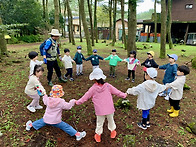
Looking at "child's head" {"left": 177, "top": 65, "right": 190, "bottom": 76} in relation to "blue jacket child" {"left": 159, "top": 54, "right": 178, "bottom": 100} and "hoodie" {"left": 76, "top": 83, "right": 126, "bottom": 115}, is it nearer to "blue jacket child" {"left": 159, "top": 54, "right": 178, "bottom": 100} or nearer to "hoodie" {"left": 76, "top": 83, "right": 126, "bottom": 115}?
"blue jacket child" {"left": 159, "top": 54, "right": 178, "bottom": 100}

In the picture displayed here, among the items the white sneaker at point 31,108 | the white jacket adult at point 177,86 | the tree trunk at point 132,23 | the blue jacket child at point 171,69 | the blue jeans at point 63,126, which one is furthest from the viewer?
the tree trunk at point 132,23

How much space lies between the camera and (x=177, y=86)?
4.21 metres

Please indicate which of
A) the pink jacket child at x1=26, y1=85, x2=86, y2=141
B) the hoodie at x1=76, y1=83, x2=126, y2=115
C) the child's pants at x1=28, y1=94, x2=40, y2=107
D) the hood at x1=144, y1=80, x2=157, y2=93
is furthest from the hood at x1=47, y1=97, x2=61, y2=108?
the hood at x1=144, y1=80, x2=157, y2=93

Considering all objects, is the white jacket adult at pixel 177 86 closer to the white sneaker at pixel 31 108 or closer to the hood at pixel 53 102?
the hood at pixel 53 102

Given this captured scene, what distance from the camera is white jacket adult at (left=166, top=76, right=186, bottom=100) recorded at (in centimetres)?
420

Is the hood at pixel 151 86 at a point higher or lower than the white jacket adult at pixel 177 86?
higher

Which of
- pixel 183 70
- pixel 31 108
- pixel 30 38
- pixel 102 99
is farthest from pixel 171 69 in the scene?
pixel 30 38

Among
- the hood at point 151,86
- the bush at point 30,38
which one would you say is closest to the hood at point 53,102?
the hood at point 151,86

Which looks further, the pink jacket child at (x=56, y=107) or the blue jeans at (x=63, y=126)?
the blue jeans at (x=63, y=126)

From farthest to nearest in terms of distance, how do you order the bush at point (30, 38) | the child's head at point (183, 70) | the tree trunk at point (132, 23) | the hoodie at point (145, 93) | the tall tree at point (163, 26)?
the bush at point (30, 38), the tall tree at point (163, 26), the tree trunk at point (132, 23), the child's head at point (183, 70), the hoodie at point (145, 93)

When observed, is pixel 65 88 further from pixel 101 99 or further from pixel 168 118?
pixel 168 118

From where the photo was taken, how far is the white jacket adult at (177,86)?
4199 mm

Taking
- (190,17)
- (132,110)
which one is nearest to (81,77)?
(132,110)

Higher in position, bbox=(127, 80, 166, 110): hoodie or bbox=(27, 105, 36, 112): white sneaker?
bbox=(127, 80, 166, 110): hoodie
